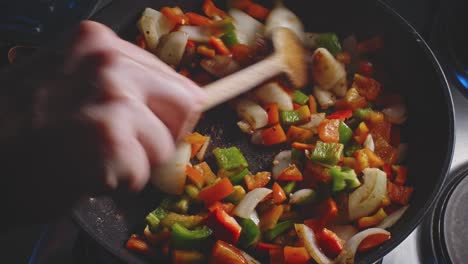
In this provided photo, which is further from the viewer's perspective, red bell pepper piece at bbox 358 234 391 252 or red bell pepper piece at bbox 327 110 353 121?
red bell pepper piece at bbox 327 110 353 121

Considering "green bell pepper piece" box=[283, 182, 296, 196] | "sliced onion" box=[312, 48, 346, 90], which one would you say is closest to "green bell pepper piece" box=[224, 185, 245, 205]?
"green bell pepper piece" box=[283, 182, 296, 196]

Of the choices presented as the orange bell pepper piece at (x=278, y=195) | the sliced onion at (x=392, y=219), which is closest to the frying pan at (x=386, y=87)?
the sliced onion at (x=392, y=219)

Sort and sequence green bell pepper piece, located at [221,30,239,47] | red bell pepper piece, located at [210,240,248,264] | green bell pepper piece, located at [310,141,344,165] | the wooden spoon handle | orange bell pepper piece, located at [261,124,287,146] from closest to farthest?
the wooden spoon handle → red bell pepper piece, located at [210,240,248,264] → green bell pepper piece, located at [310,141,344,165] → orange bell pepper piece, located at [261,124,287,146] → green bell pepper piece, located at [221,30,239,47]

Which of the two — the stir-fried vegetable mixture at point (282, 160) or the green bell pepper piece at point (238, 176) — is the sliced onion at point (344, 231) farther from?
the green bell pepper piece at point (238, 176)

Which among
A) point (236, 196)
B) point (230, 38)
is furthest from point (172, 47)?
point (236, 196)

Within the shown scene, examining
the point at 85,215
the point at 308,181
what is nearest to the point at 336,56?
the point at 308,181

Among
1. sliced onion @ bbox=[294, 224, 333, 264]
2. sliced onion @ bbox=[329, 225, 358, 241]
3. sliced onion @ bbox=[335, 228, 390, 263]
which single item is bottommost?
sliced onion @ bbox=[329, 225, 358, 241]

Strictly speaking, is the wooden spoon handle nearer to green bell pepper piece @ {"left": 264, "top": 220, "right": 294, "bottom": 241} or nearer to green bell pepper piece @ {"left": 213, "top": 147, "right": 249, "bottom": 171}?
green bell pepper piece @ {"left": 213, "top": 147, "right": 249, "bottom": 171}
